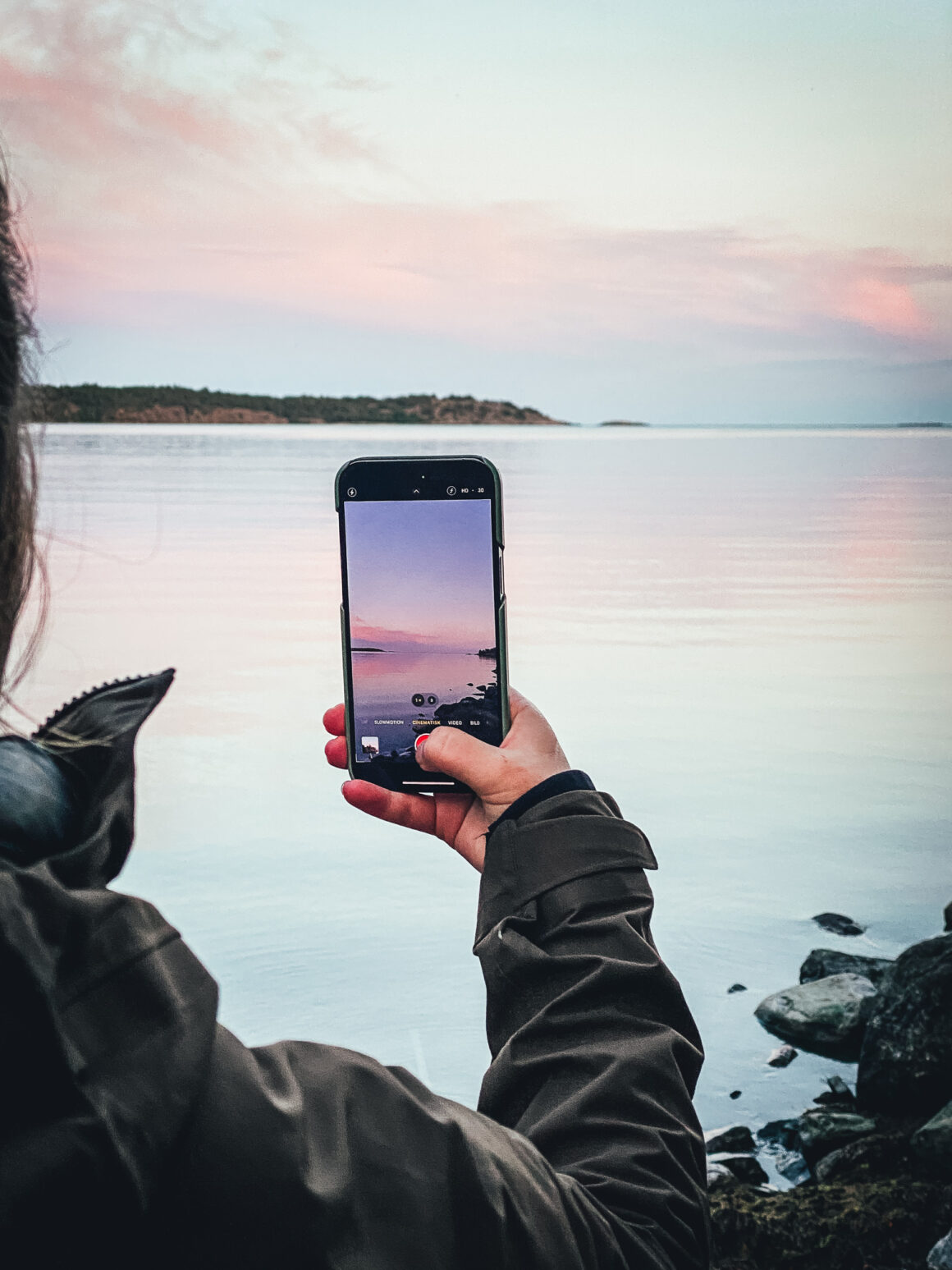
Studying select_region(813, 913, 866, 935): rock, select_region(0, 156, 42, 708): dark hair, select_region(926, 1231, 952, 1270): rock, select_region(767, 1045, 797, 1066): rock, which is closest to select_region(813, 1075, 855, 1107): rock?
select_region(767, 1045, 797, 1066): rock

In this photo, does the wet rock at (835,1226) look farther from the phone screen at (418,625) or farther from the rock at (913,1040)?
the phone screen at (418,625)

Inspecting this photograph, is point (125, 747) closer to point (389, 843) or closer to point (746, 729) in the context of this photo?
point (389, 843)

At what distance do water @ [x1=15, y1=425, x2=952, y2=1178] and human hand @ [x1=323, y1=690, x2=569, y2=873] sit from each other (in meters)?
0.38

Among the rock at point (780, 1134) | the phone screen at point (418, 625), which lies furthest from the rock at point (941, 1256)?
the phone screen at point (418, 625)

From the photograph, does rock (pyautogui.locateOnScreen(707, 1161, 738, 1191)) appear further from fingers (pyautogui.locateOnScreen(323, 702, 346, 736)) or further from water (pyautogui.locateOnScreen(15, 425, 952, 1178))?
fingers (pyautogui.locateOnScreen(323, 702, 346, 736))

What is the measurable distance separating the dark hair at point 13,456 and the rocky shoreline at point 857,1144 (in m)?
2.30

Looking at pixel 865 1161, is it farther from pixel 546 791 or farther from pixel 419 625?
pixel 546 791

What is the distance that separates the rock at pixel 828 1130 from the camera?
297cm

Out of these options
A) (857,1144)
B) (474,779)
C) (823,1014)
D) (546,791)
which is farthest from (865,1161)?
(546,791)

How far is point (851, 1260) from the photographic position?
247 cm

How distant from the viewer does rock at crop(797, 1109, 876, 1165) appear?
2.97 m

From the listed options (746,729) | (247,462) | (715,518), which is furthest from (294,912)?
(247,462)

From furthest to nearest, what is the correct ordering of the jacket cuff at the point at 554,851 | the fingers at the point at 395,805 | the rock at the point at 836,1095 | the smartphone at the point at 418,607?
the rock at the point at 836,1095 → the smartphone at the point at 418,607 → the fingers at the point at 395,805 → the jacket cuff at the point at 554,851

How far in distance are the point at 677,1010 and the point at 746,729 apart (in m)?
5.86
